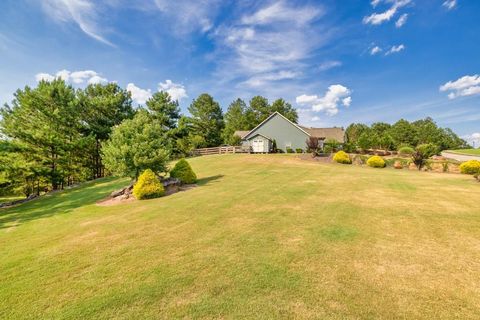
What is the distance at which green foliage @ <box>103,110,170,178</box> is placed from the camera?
14352mm

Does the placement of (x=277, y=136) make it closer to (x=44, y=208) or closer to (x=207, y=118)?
(x=207, y=118)

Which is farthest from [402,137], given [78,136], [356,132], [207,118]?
[78,136]

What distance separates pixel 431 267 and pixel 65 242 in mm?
9597

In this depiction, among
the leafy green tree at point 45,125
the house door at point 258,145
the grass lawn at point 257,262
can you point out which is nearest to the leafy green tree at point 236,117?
the house door at point 258,145

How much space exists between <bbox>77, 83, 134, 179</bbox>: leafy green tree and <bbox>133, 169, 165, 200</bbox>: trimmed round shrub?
71.5ft

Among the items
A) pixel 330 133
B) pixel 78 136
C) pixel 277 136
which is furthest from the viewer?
pixel 330 133

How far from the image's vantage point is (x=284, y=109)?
6981cm

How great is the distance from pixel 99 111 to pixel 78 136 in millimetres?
5154

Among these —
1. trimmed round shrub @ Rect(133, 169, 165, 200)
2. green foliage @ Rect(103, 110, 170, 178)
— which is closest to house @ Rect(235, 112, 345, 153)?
green foliage @ Rect(103, 110, 170, 178)

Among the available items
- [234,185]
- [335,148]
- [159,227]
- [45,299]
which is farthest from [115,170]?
[335,148]

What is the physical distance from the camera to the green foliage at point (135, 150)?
14.4m

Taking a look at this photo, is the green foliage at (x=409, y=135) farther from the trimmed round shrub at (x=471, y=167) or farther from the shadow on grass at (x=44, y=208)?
the shadow on grass at (x=44, y=208)

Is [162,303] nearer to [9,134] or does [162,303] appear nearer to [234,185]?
[234,185]

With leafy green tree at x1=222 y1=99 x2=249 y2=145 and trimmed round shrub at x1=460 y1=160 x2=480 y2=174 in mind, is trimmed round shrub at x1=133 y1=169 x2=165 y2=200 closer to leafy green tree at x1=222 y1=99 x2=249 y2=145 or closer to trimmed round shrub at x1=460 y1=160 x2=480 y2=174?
trimmed round shrub at x1=460 y1=160 x2=480 y2=174
